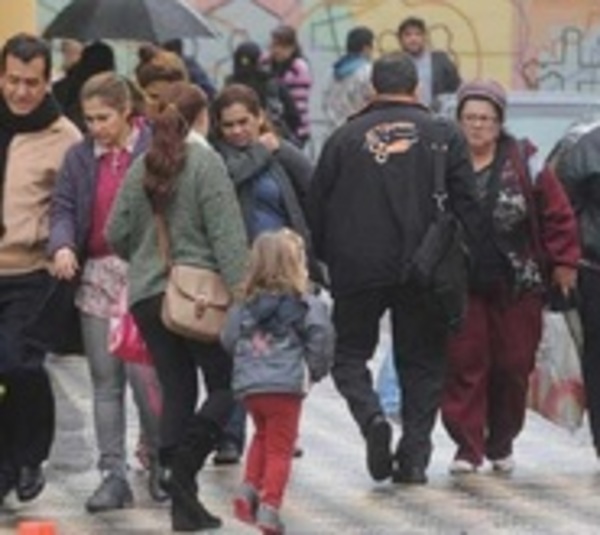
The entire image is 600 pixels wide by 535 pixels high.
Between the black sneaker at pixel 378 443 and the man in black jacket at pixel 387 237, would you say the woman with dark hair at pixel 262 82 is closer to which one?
the man in black jacket at pixel 387 237

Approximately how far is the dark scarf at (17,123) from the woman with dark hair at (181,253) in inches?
23.0

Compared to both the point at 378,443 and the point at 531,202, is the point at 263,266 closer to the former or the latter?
the point at 378,443

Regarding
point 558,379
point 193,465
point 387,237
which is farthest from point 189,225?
point 558,379

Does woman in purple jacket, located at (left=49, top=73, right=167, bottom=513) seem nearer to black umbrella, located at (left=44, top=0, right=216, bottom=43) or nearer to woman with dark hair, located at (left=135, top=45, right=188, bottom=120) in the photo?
woman with dark hair, located at (left=135, top=45, right=188, bottom=120)

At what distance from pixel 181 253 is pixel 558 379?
3860 mm

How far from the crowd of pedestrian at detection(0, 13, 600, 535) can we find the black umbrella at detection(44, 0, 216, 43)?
7.76 ft

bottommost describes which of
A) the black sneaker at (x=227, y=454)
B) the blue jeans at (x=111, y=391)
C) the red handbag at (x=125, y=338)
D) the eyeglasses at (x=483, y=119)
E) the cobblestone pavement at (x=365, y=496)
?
the cobblestone pavement at (x=365, y=496)

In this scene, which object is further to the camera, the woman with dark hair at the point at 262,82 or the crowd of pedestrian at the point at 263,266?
the woman with dark hair at the point at 262,82

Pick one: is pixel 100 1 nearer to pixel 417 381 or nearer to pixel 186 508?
pixel 417 381

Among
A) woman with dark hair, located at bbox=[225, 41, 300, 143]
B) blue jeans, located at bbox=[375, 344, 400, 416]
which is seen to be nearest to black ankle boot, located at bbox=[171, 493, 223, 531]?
blue jeans, located at bbox=[375, 344, 400, 416]

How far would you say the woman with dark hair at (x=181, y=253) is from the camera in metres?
10.1

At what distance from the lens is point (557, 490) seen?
1130 cm

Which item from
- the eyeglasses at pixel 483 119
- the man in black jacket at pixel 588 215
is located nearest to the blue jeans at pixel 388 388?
the man in black jacket at pixel 588 215

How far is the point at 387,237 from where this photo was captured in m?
11.0
